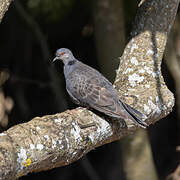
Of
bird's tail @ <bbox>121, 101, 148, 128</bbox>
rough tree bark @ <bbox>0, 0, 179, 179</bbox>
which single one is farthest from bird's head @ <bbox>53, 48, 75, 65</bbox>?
bird's tail @ <bbox>121, 101, 148, 128</bbox>

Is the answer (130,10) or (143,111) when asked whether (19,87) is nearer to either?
(130,10)

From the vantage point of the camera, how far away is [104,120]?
2.99 m

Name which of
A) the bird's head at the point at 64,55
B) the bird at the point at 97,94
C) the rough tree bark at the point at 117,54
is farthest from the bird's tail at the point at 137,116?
the rough tree bark at the point at 117,54

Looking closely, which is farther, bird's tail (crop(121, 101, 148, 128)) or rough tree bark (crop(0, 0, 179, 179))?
bird's tail (crop(121, 101, 148, 128))

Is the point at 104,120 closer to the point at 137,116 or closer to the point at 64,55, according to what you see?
the point at 137,116

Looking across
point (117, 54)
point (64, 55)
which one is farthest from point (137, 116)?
point (117, 54)

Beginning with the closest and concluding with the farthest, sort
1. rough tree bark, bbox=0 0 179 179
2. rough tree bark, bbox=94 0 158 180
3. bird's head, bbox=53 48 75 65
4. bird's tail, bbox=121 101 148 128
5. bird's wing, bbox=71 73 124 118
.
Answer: rough tree bark, bbox=0 0 179 179
bird's tail, bbox=121 101 148 128
bird's wing, bbox=71 73 124 118
bird's head, bbox=53 48 75 65
rough tree bark, bbox=94 0 158 180

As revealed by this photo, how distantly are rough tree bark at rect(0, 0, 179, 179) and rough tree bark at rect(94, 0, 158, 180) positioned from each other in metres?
1.02

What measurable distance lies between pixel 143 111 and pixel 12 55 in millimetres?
4274

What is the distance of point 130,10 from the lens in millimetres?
6117

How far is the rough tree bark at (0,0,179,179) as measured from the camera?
2305mm

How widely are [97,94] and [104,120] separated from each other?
539mm

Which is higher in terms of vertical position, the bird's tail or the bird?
the bird

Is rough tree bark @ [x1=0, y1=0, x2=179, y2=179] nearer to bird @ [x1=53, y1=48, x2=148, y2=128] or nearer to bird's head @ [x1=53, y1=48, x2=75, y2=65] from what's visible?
bird @ [x1=53, y1=48, x2=148, y2=128]
